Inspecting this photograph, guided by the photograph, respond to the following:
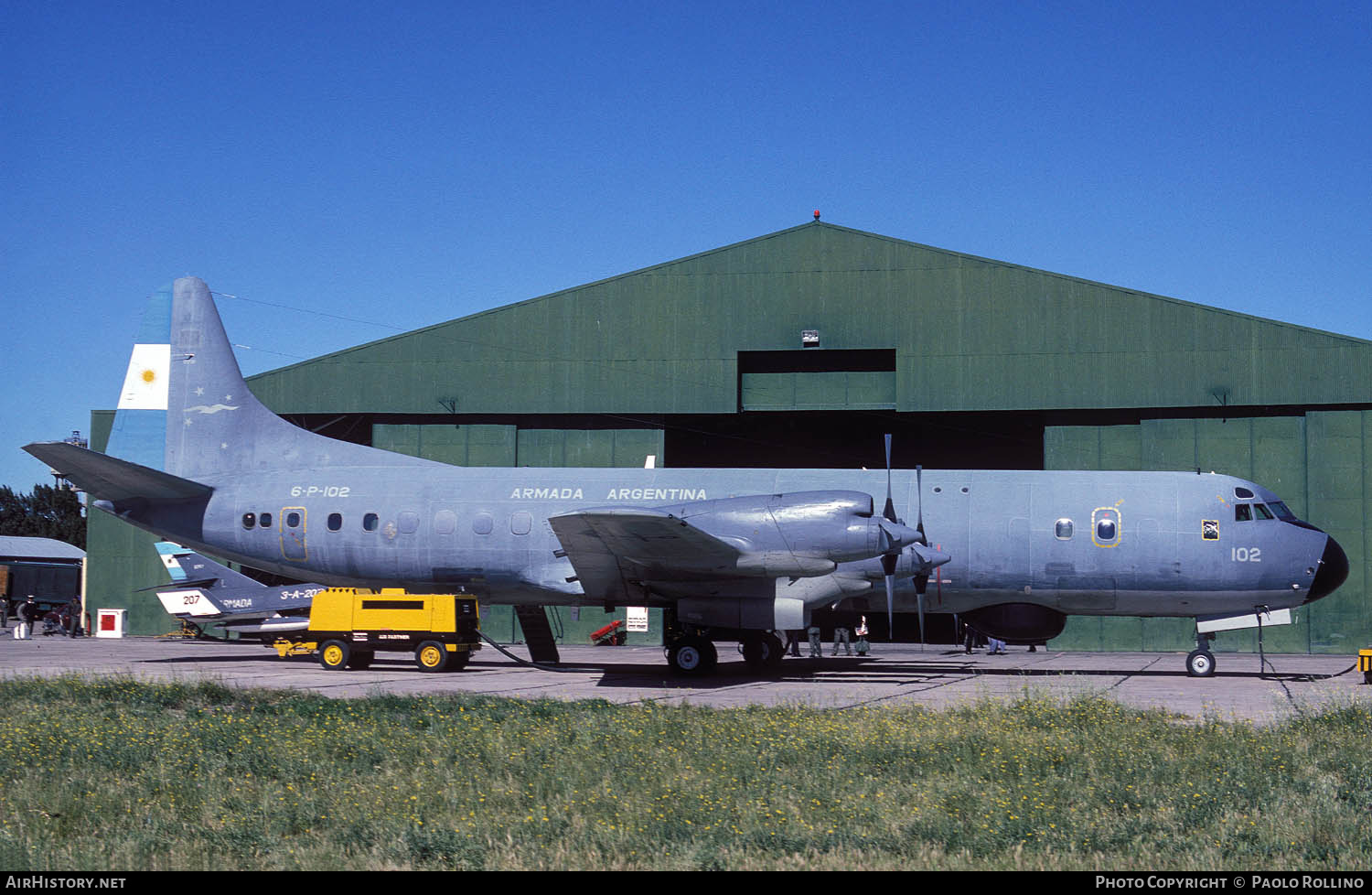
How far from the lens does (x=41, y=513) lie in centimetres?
10294

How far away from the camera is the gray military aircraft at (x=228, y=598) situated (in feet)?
94.1

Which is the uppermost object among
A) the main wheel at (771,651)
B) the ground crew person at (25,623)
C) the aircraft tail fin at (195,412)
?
the aircraft tail fin at (195,412)

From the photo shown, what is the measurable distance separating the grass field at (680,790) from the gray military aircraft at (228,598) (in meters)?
15.2

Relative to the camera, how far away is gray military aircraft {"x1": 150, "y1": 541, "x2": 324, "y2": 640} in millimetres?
28672

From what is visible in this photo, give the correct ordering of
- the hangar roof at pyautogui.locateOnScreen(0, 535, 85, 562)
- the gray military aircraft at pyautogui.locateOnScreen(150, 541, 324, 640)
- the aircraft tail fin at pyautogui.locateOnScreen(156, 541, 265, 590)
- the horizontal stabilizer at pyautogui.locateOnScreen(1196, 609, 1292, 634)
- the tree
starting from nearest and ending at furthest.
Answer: the horizontal stabilizer at pyautogui.locateOnScreen(1196, 609, 1292, 634) → the gray military aircraft at pyautogui.locateOnScreen(150, 541, 324, 640) → the aircraft tail fin at pyautogui.locateOnScreen(156, 541, 265, 590) → the hangar roof at pyautogui.locateOnScreen(0, 535, 85, 562) → the tree

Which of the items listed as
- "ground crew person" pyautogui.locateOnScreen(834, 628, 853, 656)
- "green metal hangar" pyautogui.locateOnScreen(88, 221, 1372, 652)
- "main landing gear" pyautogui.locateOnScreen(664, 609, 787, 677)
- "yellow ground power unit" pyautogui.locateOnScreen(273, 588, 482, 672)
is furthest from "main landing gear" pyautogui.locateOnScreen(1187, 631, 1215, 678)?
"yellow ground power unit" pyautogui.locateOnScreen(273, 588, 482, 672)

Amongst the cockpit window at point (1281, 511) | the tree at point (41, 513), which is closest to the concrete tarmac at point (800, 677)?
the cockpit window at point (1281, 511)

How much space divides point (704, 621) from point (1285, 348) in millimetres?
22369

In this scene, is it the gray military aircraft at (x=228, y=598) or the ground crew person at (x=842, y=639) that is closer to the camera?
the gray military aircraft at (x=228, y=598)

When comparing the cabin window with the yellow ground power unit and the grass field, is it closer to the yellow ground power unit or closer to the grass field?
the grass field

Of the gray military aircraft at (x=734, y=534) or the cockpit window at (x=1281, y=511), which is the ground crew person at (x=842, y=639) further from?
the cockpit window at (x=1281, y=511)

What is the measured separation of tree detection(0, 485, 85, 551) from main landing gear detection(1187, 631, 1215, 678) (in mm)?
100368

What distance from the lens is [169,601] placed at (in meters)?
29.5
